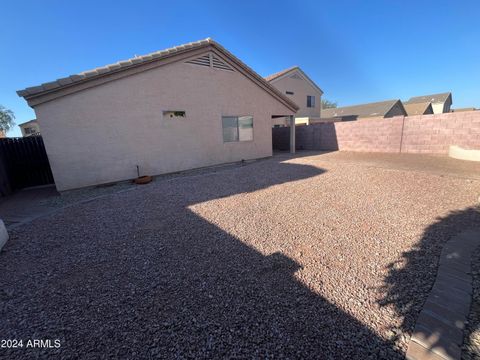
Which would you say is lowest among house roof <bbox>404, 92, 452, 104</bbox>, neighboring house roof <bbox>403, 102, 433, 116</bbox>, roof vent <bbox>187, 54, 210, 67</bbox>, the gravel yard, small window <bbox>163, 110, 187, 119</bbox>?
the gravel yard

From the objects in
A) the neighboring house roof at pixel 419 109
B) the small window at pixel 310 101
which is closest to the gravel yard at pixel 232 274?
the small window at pixel 310 101

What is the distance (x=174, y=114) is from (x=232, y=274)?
740 cm

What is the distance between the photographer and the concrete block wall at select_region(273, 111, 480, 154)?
937 cm

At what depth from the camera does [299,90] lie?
73.1 ft

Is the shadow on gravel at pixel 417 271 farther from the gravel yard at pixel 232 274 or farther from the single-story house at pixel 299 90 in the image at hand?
the single-story house at pixel 299 90

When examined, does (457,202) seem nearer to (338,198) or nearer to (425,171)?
(338,198)

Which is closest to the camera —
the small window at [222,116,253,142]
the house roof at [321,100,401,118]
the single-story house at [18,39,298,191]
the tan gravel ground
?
the tan gravel ground

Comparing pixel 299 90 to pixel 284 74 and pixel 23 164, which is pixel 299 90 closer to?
pixel 284 74

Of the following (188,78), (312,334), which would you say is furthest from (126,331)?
(188,78)

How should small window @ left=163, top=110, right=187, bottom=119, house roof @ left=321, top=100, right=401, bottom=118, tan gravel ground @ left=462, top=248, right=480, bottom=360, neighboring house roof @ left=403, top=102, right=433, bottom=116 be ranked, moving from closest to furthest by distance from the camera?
tan gravel ground @ left=462, top=248, right=480, bottom=360 < small window @ left=163, top=110, right=187, bottom=119 < house roof @ left=321, top=100, right=401, bottom=118 < neighboring house roof @ left=403, top=102, right=433, bottom=116

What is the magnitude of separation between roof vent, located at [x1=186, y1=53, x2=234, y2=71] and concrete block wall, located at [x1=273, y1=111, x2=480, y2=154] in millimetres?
8078

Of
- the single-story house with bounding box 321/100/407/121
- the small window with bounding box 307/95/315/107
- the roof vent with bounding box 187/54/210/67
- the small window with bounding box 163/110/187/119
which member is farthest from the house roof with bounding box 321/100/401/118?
the small window with bounding box 163/110/187/119

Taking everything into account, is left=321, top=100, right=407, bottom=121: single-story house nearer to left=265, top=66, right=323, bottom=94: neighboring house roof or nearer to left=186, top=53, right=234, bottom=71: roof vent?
left=265, top=66, right=323, bottom=94: neighboring house roof

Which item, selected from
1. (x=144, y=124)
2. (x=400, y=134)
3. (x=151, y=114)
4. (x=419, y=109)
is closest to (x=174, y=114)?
(x=151, y=114)
